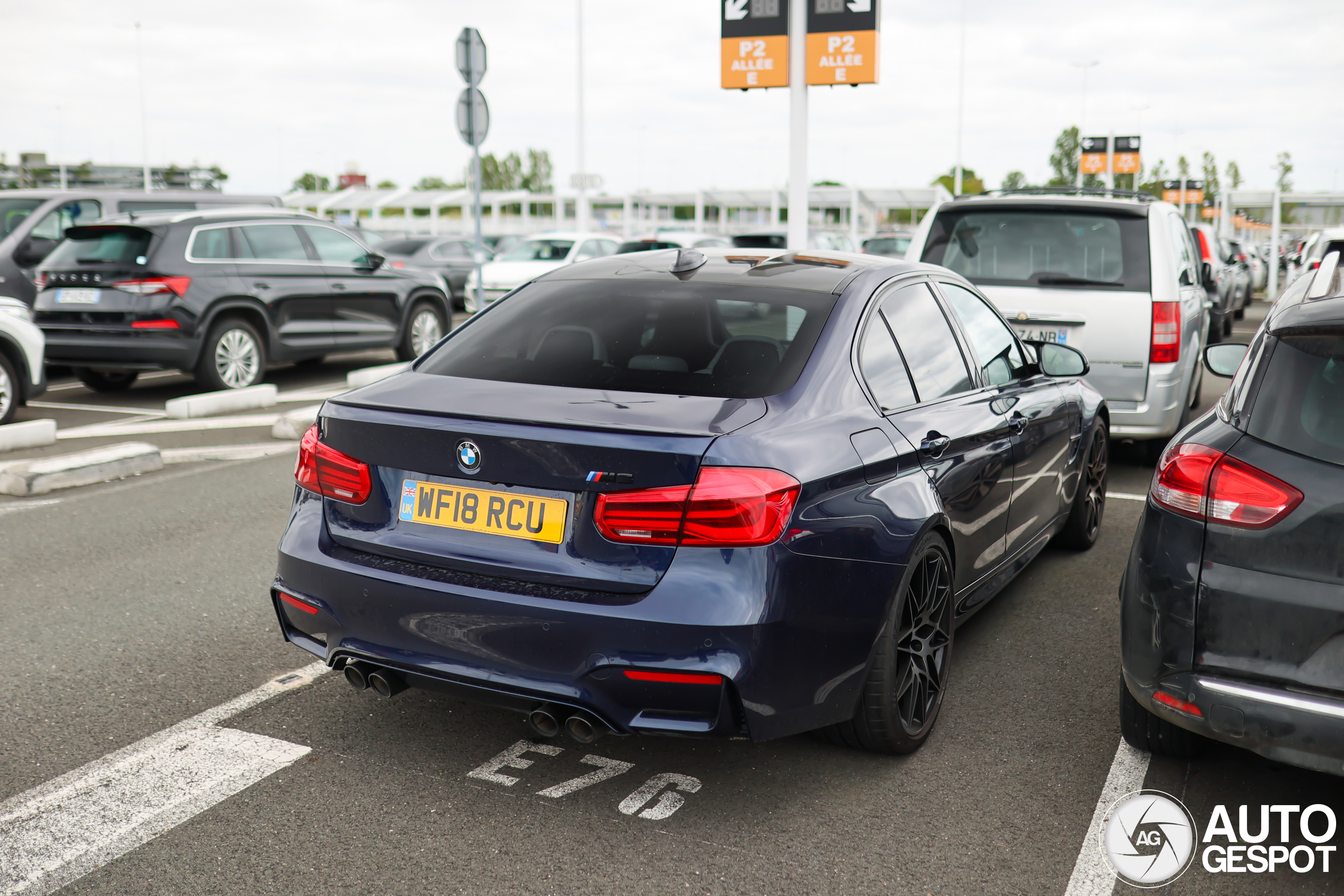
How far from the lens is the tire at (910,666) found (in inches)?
Answer: 132

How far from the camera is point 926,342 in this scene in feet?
13.5

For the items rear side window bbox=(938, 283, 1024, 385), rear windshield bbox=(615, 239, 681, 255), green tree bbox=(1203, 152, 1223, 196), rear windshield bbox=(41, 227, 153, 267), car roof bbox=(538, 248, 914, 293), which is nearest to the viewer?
car roof bbox=(538, 248, 914, 293)

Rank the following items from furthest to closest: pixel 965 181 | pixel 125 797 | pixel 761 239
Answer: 1. pixel 965 181
2. pixel 761 239
3. pixel 125 797

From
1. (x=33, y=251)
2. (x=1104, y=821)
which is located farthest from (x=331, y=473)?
(x=33, y=251)

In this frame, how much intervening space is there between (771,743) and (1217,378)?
12373mm

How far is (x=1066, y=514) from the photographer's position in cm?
556

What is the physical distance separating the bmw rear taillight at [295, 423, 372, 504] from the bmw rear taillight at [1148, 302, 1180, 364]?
5.56 m

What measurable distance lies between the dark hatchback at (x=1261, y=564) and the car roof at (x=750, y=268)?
1.29 metres

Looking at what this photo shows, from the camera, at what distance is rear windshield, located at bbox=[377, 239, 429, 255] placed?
2270 cm

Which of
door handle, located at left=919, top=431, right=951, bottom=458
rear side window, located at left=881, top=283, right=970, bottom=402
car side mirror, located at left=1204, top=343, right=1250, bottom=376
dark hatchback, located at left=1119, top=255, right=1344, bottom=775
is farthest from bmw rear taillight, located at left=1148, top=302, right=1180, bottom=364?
dark hatchback, located at left=1119, top=255, right=1344, bottom=775

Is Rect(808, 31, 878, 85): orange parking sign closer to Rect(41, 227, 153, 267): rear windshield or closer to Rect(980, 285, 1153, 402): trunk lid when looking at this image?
Rect(41, 227, 153, 267): rear windshield

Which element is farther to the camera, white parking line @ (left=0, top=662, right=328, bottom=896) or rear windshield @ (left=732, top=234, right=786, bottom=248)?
rear windshield @ (left=732, top=234, right=786, bottom=248)

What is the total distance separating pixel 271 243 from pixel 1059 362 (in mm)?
8940

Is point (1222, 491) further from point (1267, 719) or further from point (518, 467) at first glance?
point (518, 467)
